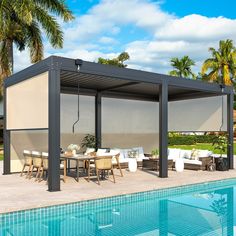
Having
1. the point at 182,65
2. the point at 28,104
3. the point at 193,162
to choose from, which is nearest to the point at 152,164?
the point at 193,162

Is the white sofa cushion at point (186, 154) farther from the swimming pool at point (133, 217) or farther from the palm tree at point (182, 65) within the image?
the palm tree at point (182, 65)

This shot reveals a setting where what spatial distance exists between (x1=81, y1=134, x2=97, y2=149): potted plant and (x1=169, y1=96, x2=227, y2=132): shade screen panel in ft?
15.6

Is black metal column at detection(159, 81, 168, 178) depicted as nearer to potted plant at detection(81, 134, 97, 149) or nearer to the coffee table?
the coffee table

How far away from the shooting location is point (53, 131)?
8383mm

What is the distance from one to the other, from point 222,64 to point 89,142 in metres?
30.3

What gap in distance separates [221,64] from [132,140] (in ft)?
90.3

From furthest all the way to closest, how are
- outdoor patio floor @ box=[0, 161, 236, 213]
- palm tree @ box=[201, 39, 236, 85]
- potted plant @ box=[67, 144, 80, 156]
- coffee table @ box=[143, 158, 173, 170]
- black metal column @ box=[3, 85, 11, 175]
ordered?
palm tree @ box=[201, 39, 236, 85] < coffee table @ box=[143, 158, 173, 170] < black metal column @ box=[3, 85, 11, 175] < potted plant @ box=[67, 144, 80, 156] < outdoor patio floor @ box=[0, 161, 236, 213]

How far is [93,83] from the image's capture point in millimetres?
12648

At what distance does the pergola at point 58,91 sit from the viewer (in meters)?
8.47

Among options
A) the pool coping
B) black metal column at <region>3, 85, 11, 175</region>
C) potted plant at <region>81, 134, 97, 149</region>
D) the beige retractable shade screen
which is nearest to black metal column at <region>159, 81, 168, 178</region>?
the pool coping

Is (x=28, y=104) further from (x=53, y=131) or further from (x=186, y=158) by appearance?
(x=186, y=158)

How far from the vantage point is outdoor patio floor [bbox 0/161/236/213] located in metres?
7.24

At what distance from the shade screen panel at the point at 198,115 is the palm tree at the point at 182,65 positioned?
27447 millimetres

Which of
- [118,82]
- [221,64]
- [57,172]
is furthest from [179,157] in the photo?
[221,64]
